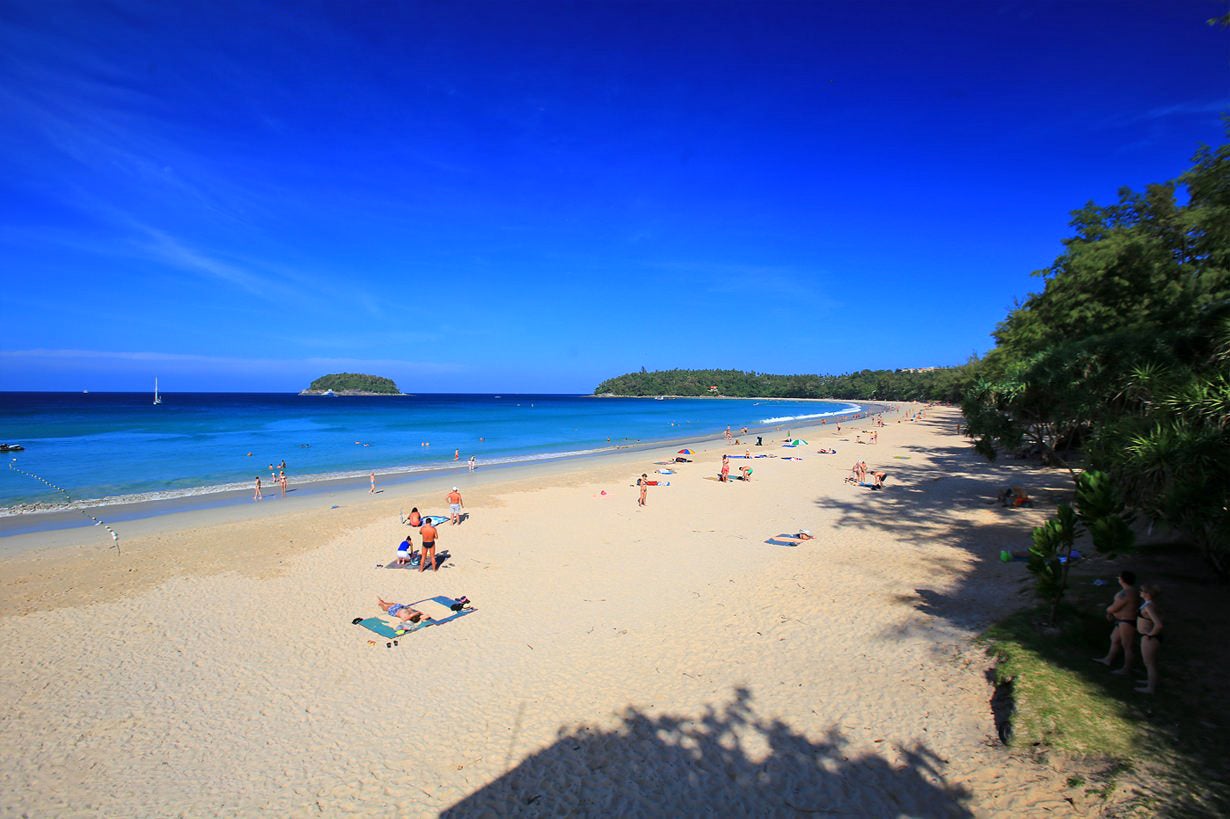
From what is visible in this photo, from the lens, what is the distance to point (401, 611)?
8.94 m

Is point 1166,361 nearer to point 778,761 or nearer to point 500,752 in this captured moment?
point 778,761

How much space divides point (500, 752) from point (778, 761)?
2.69 metres

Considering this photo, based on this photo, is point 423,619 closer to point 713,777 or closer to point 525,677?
point 525,677

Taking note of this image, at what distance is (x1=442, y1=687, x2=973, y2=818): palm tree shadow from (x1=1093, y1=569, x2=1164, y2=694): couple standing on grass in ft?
8.08

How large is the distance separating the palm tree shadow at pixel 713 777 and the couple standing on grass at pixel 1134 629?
246cm

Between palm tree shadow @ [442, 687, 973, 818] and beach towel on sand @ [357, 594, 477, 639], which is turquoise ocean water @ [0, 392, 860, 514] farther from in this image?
palm tree shadow @ [442, 687, 973, 818]

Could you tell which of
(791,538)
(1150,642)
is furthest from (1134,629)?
(791,538)

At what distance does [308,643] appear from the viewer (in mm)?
Answer: 8133

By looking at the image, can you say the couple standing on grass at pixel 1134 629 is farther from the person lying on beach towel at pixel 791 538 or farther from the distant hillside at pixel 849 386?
the distant hillside at pixel 849 386

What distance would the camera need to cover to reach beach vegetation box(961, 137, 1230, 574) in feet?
18.5

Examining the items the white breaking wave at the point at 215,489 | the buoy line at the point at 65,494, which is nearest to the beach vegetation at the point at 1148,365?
the buoy line at the point at 65,494

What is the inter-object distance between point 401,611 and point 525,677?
9.69 feet

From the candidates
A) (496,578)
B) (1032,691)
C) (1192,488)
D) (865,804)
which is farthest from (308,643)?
(1192,488)

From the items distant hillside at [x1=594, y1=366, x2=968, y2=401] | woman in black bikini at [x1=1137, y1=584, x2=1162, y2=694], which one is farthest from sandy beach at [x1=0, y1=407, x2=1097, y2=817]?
distant hillside at [x1=594, y1=366, x2=968, y2=401]
